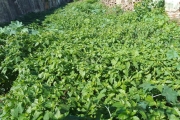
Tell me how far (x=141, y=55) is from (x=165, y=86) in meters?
0.92

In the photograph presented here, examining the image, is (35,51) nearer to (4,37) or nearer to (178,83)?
(4,37)

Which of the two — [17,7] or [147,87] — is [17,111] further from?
[17,7]

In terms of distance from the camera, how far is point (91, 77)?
2.97 metres

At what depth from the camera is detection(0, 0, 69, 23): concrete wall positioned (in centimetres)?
1228

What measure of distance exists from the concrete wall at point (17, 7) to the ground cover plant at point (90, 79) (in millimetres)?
7830

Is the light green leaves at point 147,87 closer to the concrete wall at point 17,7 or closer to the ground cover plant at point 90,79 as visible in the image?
the ground cover plant at point 90,79

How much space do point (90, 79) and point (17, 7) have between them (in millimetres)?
11822

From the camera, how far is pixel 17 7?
44.9 feet

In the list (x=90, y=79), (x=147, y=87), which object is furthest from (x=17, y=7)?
(x=147, y=87)

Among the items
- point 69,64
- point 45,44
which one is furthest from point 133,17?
point 69,64

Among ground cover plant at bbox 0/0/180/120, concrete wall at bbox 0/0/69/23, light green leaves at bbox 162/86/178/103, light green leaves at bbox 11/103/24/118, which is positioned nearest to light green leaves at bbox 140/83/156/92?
ground cover plant at bbox 0/0/180/120

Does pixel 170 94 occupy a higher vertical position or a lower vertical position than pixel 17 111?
lower

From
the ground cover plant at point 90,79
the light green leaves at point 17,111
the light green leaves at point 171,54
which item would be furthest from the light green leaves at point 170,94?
the light green leaves at point 17,111

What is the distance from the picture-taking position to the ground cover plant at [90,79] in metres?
2.21
